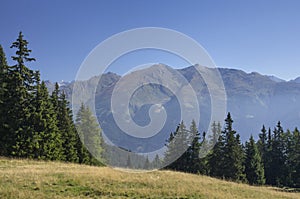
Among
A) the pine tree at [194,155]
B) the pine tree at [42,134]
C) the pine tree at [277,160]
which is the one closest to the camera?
A: the pine tree at [42,134]

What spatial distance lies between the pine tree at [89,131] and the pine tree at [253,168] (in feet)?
103

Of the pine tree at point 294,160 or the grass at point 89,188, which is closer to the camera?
the grass at point 89,188

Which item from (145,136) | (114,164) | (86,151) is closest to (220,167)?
(86,151)

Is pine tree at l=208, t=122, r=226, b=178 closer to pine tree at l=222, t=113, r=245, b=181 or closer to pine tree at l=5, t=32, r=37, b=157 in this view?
pine tree at l=222, t=113, r=245, b=181

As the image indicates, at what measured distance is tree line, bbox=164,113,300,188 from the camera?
56.2m

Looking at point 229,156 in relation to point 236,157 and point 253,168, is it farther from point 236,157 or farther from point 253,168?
point 253,168

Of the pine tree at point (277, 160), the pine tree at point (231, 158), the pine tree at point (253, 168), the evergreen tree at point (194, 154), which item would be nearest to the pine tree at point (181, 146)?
the evergreen tree at point (194, 154)

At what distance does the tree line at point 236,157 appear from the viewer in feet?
185

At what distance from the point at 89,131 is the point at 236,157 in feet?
92.4

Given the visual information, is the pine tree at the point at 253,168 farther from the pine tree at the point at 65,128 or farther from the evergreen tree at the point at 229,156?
the pine tree at the point at 65,128

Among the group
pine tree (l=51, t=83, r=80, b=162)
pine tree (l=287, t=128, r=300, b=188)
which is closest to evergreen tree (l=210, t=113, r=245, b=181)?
pine tree (l=287, t=128, r=300, b=188)

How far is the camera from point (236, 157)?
5588cm

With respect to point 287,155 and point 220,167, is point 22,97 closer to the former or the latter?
point 220,167

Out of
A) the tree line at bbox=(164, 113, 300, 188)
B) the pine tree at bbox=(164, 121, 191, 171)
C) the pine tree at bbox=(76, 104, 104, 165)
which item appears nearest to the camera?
the pine tree at bbox=(76, 104, 104, 165)
